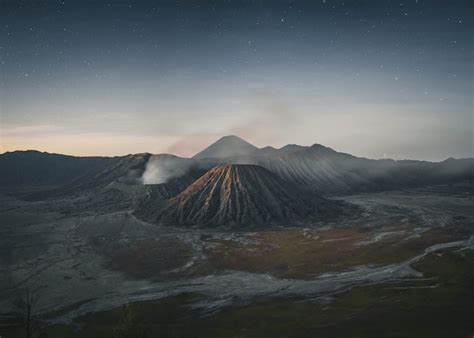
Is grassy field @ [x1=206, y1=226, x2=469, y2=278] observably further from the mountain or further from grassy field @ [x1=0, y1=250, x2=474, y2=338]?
the mountain

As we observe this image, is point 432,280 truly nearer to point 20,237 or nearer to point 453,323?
point 453,323

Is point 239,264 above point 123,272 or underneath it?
underneath

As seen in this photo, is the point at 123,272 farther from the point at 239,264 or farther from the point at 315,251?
the point at 315,251

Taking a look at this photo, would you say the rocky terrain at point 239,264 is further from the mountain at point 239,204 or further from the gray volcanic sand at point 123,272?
the mountain at point 239,204

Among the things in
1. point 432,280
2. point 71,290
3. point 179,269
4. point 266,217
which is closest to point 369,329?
point 432,280

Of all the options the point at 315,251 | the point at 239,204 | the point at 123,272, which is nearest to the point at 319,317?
the point at 315,251
